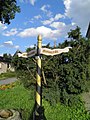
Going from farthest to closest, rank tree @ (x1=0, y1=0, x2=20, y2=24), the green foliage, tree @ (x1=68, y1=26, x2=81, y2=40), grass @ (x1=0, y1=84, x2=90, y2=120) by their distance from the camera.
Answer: tree @ (x1=0, y1=0, x2=20, y2=24) → tree @ (x1=68, y1=26, x2=81, y2=40) → the green foliage → grass @ (x1=0, y1=84, x2=90, y2=120)

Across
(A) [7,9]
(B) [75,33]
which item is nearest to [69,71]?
(B) [75,33]

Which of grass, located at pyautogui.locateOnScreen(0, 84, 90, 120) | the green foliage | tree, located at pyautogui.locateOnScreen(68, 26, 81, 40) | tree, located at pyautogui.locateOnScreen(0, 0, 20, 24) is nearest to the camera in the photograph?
grass, located at pyautogui.locateOnScreen(0, 84, 90, 120)

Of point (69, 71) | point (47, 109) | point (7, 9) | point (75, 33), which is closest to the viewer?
point (47, 109)

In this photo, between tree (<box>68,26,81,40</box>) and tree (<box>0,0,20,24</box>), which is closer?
tree (<box>68,26,81,40</box>)

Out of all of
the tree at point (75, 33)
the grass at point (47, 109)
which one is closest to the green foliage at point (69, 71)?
the tree at point (75, 33)

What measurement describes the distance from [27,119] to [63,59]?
298cm

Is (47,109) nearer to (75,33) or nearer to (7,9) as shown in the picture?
(75,33)

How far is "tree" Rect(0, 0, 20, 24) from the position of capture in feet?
100.0

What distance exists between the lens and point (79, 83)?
1192cm

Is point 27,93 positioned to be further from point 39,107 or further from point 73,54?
Result: point 39,107

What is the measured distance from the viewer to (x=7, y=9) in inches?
1206

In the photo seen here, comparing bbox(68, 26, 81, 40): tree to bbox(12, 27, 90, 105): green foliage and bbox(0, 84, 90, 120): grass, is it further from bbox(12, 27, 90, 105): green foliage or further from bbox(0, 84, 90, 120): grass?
bbox(0, 84, 90, 120): grass

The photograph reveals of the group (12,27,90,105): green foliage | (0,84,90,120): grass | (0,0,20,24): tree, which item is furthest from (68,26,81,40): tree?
(0,0,20,24): tree

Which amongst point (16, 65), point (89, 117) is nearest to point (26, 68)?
point (16, 65)
